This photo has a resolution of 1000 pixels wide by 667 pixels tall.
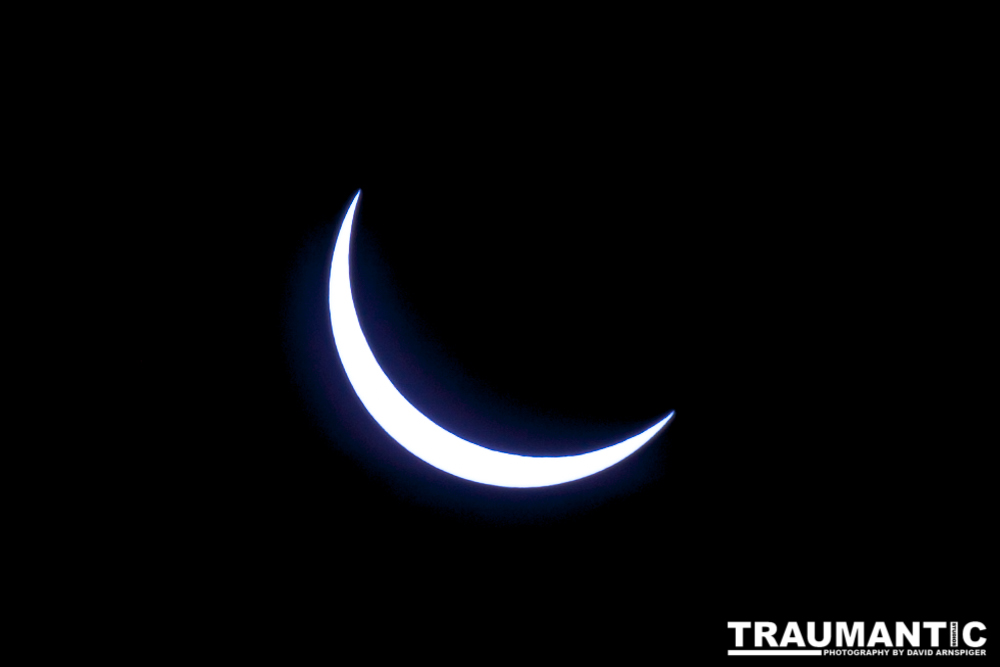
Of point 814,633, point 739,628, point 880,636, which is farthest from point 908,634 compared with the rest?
point 739,628

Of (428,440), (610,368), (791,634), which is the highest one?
(610,368)

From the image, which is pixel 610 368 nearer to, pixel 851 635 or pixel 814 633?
pixel 814 633

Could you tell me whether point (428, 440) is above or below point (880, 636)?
above

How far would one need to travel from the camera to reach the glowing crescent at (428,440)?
2318 mm

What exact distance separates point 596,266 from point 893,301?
52.0 inches

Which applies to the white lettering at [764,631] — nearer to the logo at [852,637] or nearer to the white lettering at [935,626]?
the logo at [852,637]

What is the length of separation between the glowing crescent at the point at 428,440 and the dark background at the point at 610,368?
0.26 ft

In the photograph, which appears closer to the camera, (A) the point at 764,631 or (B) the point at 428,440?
(B) the point at 428,440

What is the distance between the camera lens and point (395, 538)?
2.52m

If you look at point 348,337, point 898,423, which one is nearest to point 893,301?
point 898,423

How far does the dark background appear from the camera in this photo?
2.48 metres

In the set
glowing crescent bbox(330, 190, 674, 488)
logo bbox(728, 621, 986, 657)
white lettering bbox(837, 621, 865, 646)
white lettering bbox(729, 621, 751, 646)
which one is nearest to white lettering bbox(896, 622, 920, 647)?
logo bbox(728, 621, 986, 657)

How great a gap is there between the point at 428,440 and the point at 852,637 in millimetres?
2033

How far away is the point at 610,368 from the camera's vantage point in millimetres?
2512
